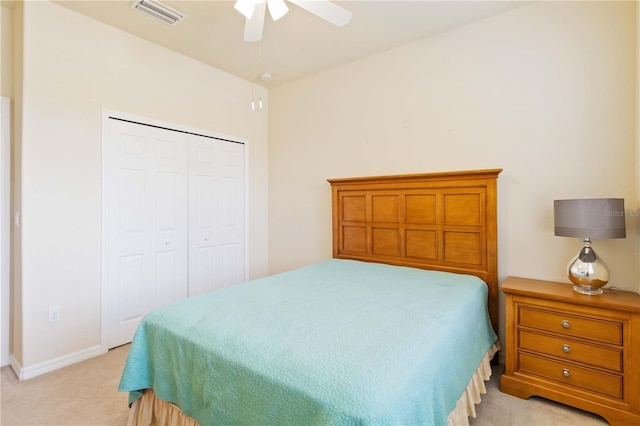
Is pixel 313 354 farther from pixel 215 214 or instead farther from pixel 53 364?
pixel 215 214

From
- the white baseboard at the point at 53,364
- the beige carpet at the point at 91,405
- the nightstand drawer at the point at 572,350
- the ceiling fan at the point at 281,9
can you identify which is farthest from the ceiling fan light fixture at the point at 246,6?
the white baseboard at the point at 53,364

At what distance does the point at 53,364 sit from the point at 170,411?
1615 millimetres

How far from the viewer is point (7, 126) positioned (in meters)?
2.40

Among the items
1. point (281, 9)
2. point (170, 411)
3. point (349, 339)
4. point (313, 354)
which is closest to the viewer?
point (313, 354)

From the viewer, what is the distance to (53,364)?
2387mm

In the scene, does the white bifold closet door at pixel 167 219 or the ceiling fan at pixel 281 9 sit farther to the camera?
the white bifold closet door at pixel 167 219

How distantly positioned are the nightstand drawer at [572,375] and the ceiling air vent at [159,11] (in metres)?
3.54

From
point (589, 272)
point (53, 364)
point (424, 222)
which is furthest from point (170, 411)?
point (589, 272)

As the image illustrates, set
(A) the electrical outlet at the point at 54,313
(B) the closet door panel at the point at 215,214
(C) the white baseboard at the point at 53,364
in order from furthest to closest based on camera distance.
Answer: (B) the closet door panel at the point at 215,214, (A) the electrical outlet at the point at 54,313, (C) the white baseboard at the point at 53,364

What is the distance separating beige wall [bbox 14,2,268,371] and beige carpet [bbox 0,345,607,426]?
24 cm

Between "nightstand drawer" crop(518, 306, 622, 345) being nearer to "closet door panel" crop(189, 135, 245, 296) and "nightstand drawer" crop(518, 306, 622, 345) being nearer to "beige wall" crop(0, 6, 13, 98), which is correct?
"closet door panel" crop(189, 135, 245, 296)

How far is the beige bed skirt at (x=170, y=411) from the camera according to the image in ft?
4.73

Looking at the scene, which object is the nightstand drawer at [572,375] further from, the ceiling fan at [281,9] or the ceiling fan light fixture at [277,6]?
the ceiling fan light fixture at [277,6]

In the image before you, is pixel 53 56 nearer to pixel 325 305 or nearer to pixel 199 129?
pixel 199 129
